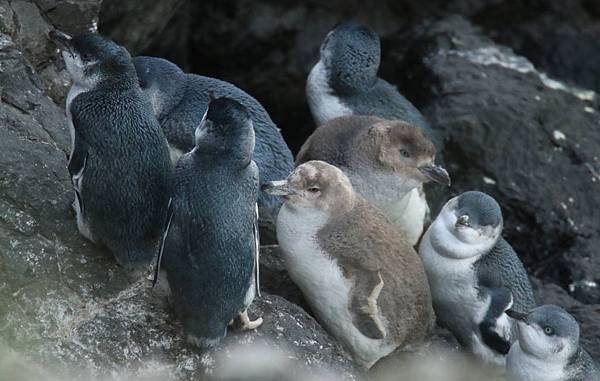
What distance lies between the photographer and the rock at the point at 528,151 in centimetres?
887

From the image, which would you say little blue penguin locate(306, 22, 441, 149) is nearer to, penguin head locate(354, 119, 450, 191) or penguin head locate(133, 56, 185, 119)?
penguin head locate(354, 119, 450, 191)

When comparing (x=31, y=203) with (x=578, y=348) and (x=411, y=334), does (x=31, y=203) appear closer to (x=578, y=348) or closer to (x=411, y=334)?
(x=411, y=334)

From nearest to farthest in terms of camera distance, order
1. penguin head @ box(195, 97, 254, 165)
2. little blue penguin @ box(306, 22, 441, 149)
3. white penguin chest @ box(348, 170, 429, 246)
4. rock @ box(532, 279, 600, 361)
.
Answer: penguin head @ box(195, 97, 254, 165)
white penguin chest @ box(348, 170, 429, 246)
rock @ box(532, 279, 600, 361)
little blue penguin @ box(306, 22, 441, 149)

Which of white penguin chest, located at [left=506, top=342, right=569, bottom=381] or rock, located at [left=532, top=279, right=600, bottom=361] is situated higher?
white penguin chest, located at [left=506, top=342, right=569, bottom=381]

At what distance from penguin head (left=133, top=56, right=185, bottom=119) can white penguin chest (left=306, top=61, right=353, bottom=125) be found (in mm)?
1783

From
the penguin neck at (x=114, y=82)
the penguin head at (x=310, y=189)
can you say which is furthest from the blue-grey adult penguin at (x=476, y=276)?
the penguin neck at (x=114, y=82)

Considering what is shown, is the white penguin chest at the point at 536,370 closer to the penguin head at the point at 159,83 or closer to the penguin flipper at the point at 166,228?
the penguin flipper at the point at 166,228

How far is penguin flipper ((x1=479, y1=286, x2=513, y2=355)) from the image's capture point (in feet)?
22.7

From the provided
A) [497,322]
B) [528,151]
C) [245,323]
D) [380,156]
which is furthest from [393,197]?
[528,151]

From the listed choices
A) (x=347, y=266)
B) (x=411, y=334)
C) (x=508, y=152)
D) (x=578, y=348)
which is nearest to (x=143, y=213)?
(x=347, y=266)

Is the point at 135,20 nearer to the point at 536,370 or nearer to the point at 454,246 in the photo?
the point at 454,246

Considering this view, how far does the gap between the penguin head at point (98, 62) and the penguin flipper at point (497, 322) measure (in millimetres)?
2620

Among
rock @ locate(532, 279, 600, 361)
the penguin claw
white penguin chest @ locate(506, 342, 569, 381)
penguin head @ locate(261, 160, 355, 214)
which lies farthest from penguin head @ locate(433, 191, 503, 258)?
the penguin claw

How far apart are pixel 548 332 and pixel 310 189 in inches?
64.2
